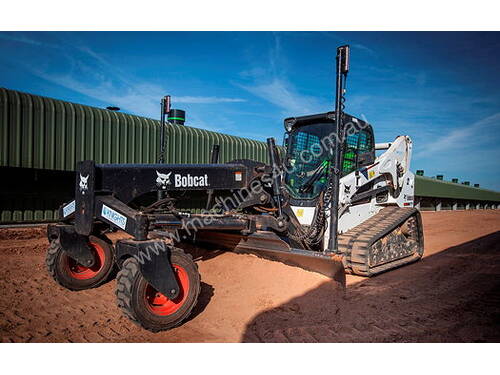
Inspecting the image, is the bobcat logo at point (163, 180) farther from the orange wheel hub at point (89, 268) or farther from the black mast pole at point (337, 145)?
the black mast pole at point (337, 145)

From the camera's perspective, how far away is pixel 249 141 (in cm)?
1383

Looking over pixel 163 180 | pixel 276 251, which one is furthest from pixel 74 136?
pixel 276 251

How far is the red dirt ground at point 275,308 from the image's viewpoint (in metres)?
3.48

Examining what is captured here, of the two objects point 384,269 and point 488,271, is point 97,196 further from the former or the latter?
point 488,271

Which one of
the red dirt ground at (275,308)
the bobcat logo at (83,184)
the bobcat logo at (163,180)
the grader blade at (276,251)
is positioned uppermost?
the bobcat logo at (163,180)

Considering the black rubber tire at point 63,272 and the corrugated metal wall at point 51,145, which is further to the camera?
the corrugated metal wall at point 51,145

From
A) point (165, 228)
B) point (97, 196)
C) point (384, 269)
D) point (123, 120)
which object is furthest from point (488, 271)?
point (123, 120)

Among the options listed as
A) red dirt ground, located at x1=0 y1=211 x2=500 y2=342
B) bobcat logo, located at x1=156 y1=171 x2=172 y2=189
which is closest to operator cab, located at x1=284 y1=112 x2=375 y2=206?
red dirt ground, located at x1=0 y1=211 x2=500 y2=342

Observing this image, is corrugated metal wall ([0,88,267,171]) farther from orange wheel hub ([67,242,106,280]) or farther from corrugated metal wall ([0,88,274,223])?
orange wheel hub ([67,242,106,280])

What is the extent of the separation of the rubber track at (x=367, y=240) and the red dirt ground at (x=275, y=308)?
0.18 meters

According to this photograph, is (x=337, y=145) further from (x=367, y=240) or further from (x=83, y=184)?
(x=83, y=184)

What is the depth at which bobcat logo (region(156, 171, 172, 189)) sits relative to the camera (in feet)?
13.8

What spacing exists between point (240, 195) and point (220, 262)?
108cm

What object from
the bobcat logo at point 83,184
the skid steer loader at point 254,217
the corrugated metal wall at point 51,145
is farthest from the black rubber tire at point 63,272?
the corrugated metal wall at point 51,145
